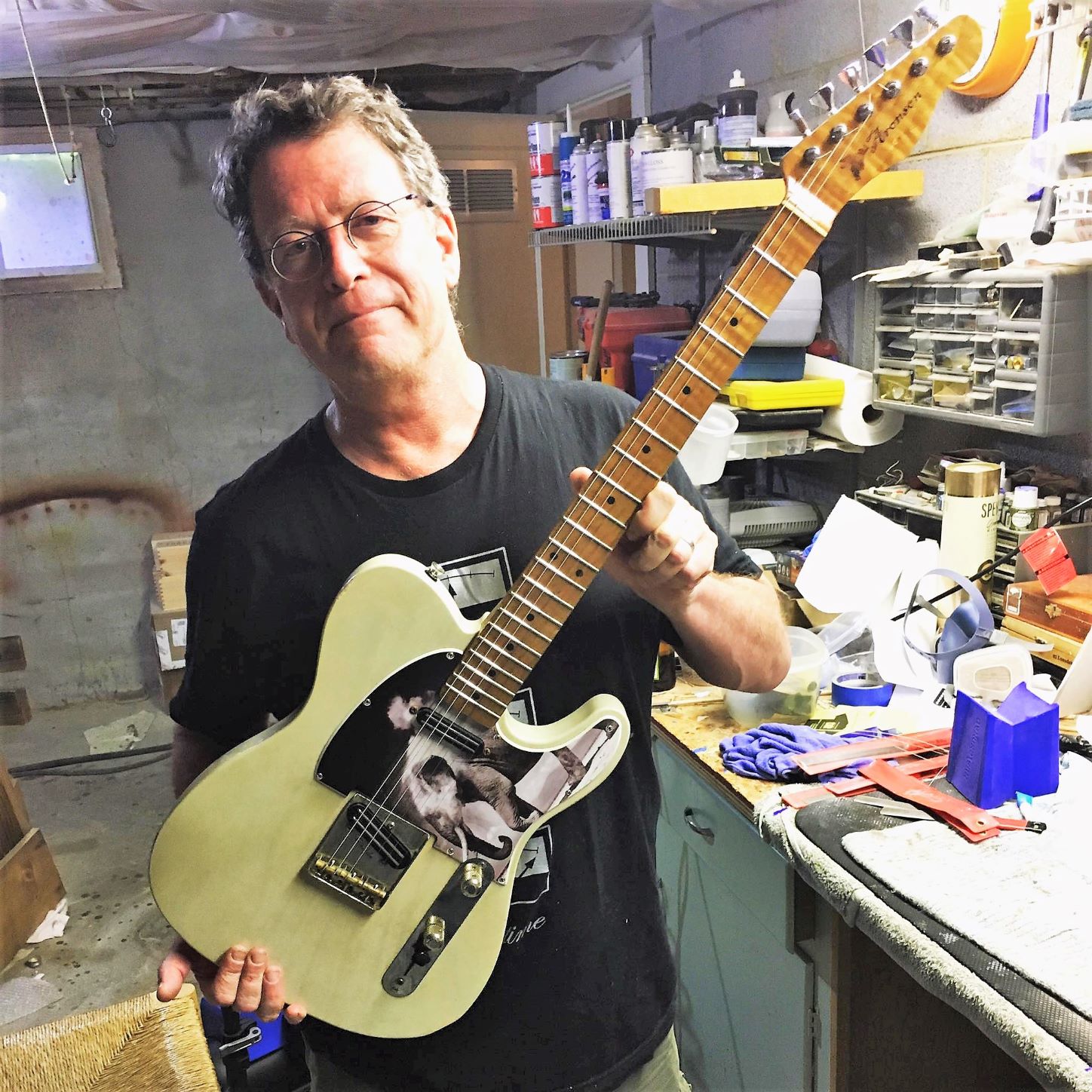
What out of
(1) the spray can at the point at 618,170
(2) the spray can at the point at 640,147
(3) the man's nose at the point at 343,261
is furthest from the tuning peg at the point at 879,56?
(1) the spray can at the point at 618,170

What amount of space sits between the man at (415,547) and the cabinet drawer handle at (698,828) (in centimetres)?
A: 50

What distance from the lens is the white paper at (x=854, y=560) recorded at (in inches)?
67.1

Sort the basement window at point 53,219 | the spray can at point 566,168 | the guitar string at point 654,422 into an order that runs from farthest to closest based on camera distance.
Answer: the basement window at point 53,219, the spray can at point 566,168, the guitar string at point 654,422

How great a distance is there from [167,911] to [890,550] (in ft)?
4.57

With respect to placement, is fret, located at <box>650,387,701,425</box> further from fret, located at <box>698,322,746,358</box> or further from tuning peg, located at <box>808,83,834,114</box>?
tuning peg, located at <box>808,83,834,114</box>

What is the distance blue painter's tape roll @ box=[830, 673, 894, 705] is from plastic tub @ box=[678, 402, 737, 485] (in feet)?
1.82

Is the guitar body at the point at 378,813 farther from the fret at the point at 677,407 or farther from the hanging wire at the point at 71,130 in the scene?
the hanging wire at the point at 71,130

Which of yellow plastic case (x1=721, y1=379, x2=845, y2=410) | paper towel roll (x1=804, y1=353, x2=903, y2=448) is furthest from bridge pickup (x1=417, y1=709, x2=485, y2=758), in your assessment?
paper towel roll (x1=804, y1=353, x2=903, y2=448)

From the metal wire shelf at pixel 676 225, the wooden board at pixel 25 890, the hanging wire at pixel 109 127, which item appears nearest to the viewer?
the metal wire shelf at pixel 676 225

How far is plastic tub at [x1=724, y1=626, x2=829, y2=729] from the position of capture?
145 cm

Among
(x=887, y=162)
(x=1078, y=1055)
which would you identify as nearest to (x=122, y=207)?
(x=887, y=162)

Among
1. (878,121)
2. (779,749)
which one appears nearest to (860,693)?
(779,749)

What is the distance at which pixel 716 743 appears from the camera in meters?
1.45

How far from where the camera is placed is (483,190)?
11.5 ft
